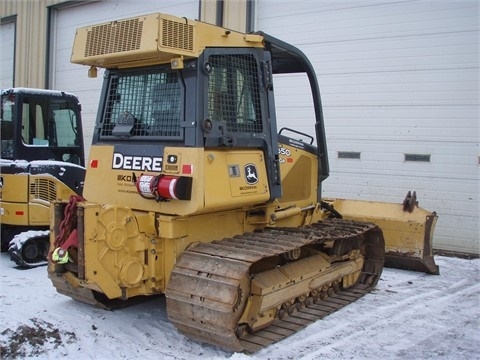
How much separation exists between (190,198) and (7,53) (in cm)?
1389

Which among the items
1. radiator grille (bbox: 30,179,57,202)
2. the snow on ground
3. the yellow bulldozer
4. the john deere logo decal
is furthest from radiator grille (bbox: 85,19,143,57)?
radiator grille (bbox: 30,179,57,202)

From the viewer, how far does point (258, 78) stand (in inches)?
194

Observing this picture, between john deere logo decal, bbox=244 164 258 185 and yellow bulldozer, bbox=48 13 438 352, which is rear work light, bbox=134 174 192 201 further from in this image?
john deere logo decal, bbox=244 164 258 185

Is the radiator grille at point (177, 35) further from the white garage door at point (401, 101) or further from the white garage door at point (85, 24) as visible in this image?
the white garage door at point (85, 24)

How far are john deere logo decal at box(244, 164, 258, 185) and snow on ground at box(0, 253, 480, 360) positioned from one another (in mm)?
1429

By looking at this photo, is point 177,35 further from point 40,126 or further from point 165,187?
point 40,126

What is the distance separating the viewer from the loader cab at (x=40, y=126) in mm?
7441

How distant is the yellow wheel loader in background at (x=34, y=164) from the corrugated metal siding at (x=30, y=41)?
279 inches

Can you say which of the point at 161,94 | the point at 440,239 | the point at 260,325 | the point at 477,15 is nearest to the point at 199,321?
the point at 260,325

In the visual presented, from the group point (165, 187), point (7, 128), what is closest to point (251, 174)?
point (165, 187)

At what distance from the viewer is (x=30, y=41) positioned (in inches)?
578

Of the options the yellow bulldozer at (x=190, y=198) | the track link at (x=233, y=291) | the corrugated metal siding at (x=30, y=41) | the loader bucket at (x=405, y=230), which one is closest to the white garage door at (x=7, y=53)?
the corrugated metal siding at (x=30, y=41)

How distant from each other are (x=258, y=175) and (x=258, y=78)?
927 millimetres

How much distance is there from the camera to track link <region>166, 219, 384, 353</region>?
386cm
